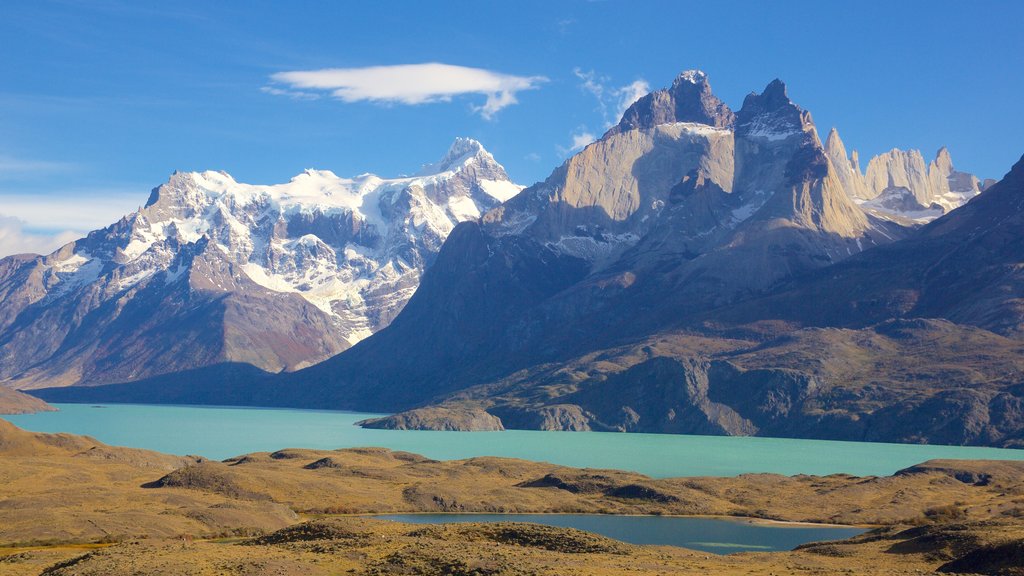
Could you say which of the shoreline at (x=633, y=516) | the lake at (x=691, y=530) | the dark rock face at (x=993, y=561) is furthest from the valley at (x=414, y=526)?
the lake at (x=691, y=530)

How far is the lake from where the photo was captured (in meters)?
138

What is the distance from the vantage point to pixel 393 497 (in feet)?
588

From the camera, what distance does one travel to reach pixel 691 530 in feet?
501

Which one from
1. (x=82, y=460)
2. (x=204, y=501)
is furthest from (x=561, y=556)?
(x=82, y=460)

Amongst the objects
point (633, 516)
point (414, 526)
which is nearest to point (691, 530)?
point (633, 516)

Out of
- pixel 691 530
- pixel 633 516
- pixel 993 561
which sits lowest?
pixel 691 530

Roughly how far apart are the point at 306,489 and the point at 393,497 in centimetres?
1247

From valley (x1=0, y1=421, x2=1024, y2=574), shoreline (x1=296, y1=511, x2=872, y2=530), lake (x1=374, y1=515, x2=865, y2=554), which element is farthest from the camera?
shoreline (x1=296, y1=511, x2=872, y2=530)

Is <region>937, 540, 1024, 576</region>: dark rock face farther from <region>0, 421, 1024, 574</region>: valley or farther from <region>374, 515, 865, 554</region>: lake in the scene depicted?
<region>374, 515, 865, 554</region>: lake

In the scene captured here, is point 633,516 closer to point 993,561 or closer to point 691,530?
point 691,530

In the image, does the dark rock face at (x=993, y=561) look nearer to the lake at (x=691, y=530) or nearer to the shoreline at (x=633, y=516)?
the lake at (x=691, y=530)

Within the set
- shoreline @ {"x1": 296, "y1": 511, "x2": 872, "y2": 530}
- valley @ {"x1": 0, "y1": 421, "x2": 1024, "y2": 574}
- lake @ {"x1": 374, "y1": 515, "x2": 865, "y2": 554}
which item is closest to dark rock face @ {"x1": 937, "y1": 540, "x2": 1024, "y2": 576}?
valley @ {"x1": 0, "y1": 421, "x2": 1024, "y2": 574}

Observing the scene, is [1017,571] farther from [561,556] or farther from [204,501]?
[204,501]

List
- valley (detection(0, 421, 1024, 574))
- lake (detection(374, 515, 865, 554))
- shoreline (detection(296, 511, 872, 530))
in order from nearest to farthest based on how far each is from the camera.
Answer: valley (detection(0, 421, 1024, 574)), lake (detection(374, 515, 865, 554)), shoreline (detection(296, 511, 872, 530))
